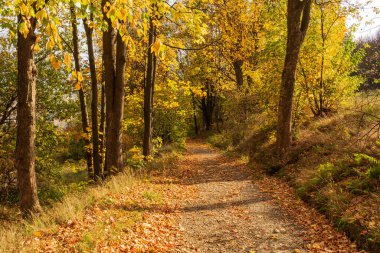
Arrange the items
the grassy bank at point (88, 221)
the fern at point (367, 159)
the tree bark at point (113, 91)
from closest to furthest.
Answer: the grassy bank at point (88, 221) < the fern at point (367, 159) < the tree bark at point (113, 91)

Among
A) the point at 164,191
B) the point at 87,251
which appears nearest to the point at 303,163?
the point at 164,191

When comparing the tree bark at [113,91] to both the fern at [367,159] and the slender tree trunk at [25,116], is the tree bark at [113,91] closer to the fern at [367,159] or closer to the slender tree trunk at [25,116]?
the slender tree trunk at [25,116]

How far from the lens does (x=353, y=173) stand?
7430 millimetres

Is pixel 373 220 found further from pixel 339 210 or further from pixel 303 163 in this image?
pixel 303 163

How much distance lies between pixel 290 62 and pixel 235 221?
252 inches

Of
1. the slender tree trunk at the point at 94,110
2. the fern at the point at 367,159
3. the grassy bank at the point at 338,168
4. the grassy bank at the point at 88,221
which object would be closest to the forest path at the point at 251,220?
the grassy bank at the point at 338,168

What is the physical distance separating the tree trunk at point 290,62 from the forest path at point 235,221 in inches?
91.4

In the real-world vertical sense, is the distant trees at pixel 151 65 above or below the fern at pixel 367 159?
above

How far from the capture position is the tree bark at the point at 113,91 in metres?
9.57

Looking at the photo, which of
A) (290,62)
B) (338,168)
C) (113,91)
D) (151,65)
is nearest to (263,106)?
(290,62)

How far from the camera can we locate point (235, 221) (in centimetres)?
673

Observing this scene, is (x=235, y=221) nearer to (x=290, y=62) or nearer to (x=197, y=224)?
(x=197, y=224)

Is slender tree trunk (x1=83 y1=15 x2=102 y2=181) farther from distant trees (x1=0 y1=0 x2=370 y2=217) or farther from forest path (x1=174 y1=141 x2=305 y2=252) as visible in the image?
forest path (x1=174 y1=141 x2=305 y2=252)

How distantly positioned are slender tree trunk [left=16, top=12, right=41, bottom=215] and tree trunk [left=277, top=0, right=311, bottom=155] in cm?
812
